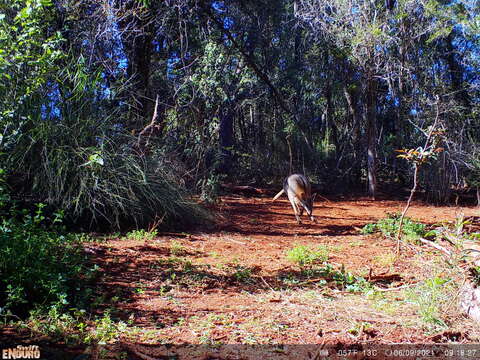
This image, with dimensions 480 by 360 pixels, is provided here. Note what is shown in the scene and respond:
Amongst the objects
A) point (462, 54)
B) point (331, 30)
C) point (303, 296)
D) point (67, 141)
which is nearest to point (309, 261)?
point (303, 296)

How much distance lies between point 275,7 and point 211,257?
32.1 feet

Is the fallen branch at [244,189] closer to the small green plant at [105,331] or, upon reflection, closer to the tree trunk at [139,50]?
the tree trunk at [139,50]

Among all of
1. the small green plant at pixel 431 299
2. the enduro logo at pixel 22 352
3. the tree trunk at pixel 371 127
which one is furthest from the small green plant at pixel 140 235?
the tree trunk at pixel 371 127

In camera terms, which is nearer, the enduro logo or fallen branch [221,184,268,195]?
the enduro logo

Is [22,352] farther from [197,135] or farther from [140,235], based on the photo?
[197,135]

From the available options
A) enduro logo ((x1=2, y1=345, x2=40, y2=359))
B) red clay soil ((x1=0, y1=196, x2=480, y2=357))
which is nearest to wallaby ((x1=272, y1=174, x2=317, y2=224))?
red clay soil ((x1=0, y1=196, x2=480, y2=357))

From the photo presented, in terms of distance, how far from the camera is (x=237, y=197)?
12.0 metres

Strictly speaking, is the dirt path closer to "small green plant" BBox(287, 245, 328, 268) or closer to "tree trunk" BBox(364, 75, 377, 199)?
"small green plant" BBox(287, 245, 328, 268)

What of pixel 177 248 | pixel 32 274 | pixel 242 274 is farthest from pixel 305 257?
pixel 32 274

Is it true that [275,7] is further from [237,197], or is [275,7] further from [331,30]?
[237,197]

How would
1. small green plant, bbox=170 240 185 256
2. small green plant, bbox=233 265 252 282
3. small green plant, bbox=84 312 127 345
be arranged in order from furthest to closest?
small green plant, bbox=170 240 185 256
small green plant, bbox=233 265 252 282
small green plant, bbox=84 312 127 345

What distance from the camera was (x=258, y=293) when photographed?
155 inches

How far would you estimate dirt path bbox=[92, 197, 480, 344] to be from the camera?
292 centimetres

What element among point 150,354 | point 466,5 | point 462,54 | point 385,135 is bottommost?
point 150,354
